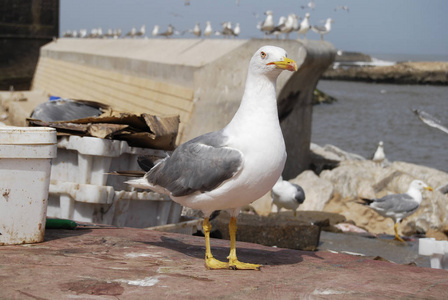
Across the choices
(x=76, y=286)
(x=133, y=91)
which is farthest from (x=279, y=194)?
(x=76, y=286)

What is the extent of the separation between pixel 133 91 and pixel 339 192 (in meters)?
5.49

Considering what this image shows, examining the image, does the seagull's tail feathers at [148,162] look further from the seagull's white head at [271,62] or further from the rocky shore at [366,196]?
the rocky shore at [366,196]

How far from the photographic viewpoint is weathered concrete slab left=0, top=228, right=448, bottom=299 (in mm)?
3124

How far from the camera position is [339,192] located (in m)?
11.6

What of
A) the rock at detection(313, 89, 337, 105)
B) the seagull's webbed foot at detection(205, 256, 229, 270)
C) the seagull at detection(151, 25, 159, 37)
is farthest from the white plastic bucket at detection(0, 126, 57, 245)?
the rock at detection(313, 89, 337, 105)

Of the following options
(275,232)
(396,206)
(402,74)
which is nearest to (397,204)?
(396,206)

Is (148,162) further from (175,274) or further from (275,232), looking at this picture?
(275,232)

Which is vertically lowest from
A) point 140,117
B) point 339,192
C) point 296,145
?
point 339,192

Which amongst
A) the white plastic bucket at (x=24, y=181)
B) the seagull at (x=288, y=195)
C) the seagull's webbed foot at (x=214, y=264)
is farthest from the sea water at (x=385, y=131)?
the white plastic bucket at (x=24, y=181)

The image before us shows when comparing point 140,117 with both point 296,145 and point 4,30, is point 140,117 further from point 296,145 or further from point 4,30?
point 4,30

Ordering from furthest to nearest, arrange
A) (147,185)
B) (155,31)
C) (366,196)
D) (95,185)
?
(155,31)
(366,196)
(95,185)
(147,185)

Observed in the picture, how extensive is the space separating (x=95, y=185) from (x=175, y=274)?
2591 millimetres

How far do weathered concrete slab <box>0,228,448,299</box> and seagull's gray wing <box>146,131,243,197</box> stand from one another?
50cm

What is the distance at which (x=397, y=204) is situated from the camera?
9.87 m
